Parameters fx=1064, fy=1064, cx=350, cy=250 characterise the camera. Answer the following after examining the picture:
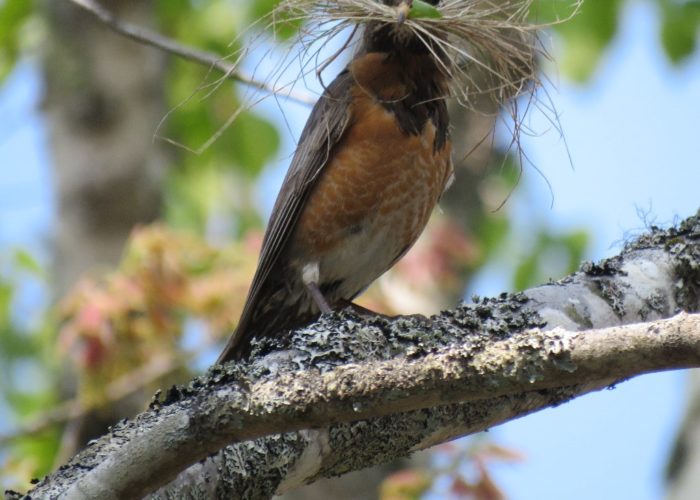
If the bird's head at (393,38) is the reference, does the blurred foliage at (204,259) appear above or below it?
above

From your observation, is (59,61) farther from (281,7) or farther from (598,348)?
(598,348)

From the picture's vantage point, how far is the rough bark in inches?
67.6

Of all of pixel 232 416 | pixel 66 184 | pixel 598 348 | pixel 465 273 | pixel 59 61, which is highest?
pixel 59 61

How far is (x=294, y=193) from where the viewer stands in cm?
356

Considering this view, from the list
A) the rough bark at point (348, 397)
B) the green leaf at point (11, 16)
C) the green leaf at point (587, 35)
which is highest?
the green leaf at point (11, 16)

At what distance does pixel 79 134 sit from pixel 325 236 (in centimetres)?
176

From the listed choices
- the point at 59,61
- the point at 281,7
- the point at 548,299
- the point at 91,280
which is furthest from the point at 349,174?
the point at 59,61

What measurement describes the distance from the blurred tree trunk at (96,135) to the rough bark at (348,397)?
8.49 feet

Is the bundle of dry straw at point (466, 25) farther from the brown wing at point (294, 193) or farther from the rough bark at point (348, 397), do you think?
the rough bark at point (348, 397)

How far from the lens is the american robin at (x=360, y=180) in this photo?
3426 mm

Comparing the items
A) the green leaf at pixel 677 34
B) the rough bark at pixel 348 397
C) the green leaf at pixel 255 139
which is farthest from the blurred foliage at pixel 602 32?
the rough bark at pixel 348 397

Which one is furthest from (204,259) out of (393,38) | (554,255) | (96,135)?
(554,255)

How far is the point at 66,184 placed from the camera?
4.74 metres

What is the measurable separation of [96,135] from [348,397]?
131 inches
